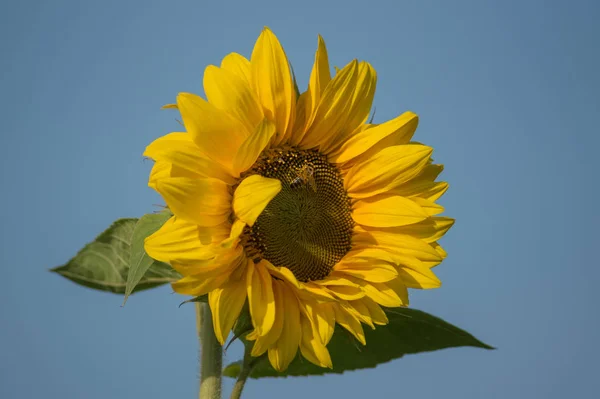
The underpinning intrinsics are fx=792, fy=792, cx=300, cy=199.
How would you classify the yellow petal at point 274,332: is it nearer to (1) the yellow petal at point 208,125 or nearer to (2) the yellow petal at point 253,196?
(2) the yellow petal at point 253,196

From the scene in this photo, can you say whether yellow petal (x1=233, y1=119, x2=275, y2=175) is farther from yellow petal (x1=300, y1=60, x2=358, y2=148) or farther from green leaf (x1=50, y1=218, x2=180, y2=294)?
green leaf (x1=50, y1=218, x2=180, y2=294)

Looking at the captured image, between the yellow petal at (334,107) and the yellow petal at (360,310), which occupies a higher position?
the yellow petal at (334,107)

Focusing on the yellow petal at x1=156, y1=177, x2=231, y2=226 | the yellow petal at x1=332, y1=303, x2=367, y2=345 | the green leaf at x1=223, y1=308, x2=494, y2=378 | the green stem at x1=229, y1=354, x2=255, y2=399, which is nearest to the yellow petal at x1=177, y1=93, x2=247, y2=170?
the yellow petal at x1=156, y1=177, x2=231, y2=226

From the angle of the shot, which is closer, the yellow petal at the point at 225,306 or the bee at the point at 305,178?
the yellow petal at the point at 225,306

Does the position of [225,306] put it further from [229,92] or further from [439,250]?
[439,250]

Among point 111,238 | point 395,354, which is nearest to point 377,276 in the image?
point 395,354

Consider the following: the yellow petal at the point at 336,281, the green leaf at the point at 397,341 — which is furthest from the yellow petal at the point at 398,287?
the green leaf at the point at 397,341

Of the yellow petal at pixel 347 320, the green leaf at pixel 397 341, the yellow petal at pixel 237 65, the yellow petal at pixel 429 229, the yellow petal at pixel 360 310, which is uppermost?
the yellow petal at pixel 237 65
